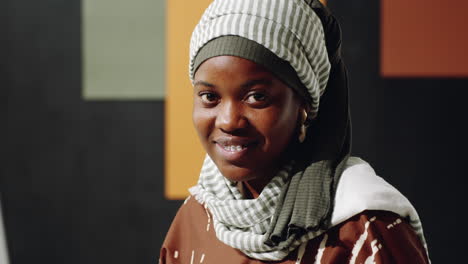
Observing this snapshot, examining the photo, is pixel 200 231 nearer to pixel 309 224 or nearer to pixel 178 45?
pixel 309 224

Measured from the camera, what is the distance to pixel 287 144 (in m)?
0.82

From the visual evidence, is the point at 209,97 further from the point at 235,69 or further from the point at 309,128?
the point at 309,128

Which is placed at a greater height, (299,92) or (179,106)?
(299,92)

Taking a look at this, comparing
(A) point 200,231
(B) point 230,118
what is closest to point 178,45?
(A) point 200,231

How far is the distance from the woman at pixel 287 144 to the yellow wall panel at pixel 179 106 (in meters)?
1.00

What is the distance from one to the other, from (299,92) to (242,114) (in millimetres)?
95

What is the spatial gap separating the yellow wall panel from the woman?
1.00 meters

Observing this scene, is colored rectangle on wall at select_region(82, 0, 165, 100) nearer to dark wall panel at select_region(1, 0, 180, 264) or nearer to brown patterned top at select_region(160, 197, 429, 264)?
dark wall panel at select_region(1, 0, 180, 264)

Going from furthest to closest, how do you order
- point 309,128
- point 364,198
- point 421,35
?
point 421,35 → point 309,128 → point 364,198

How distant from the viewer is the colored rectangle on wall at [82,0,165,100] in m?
1.86

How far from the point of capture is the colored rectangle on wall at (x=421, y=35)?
1814mm

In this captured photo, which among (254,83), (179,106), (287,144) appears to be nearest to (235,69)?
(254,83)

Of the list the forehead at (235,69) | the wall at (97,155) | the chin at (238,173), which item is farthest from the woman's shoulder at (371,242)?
the wall at (97,155)

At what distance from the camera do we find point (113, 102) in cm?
187
